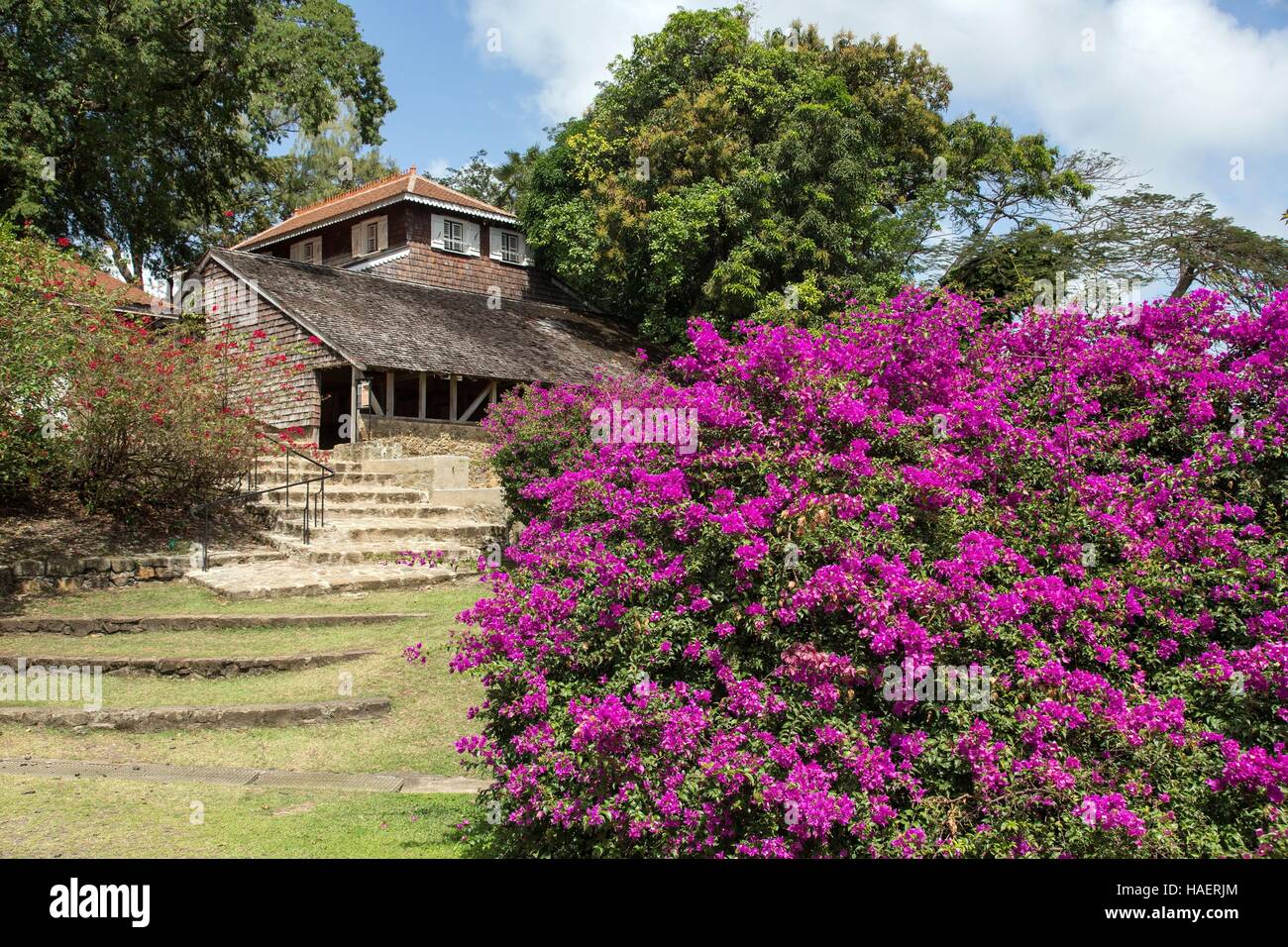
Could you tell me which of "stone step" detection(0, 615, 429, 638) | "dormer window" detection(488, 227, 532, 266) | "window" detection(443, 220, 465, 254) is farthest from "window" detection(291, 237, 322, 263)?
"stone step" detection(0, 615, 429, 638)

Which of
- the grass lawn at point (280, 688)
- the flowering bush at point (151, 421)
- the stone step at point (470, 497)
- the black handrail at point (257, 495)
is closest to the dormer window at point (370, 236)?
the black handrail at point (257, 495)

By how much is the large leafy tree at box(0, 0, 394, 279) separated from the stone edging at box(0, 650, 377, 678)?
19.3 m

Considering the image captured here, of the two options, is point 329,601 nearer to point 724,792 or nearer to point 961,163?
point 724,792

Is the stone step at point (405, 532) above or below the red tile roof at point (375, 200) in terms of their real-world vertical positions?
below

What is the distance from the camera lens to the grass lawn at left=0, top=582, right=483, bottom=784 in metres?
7.77

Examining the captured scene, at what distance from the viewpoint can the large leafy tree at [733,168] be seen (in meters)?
26.2

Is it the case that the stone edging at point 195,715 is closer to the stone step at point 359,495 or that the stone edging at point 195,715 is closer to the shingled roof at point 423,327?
the stone step at point 359,495

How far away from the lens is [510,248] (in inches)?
1324

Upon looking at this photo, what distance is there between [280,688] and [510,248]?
85.8ft

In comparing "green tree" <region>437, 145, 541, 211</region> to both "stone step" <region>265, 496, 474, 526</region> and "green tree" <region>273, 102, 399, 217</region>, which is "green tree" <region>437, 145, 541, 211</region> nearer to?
"green tree" <region>273, 102, 399, 217</region>

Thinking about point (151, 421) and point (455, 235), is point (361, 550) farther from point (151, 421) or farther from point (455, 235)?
point (455, 235)

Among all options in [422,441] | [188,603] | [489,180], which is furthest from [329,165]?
[188,603]

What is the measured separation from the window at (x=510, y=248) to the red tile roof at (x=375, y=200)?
68 centimetres
